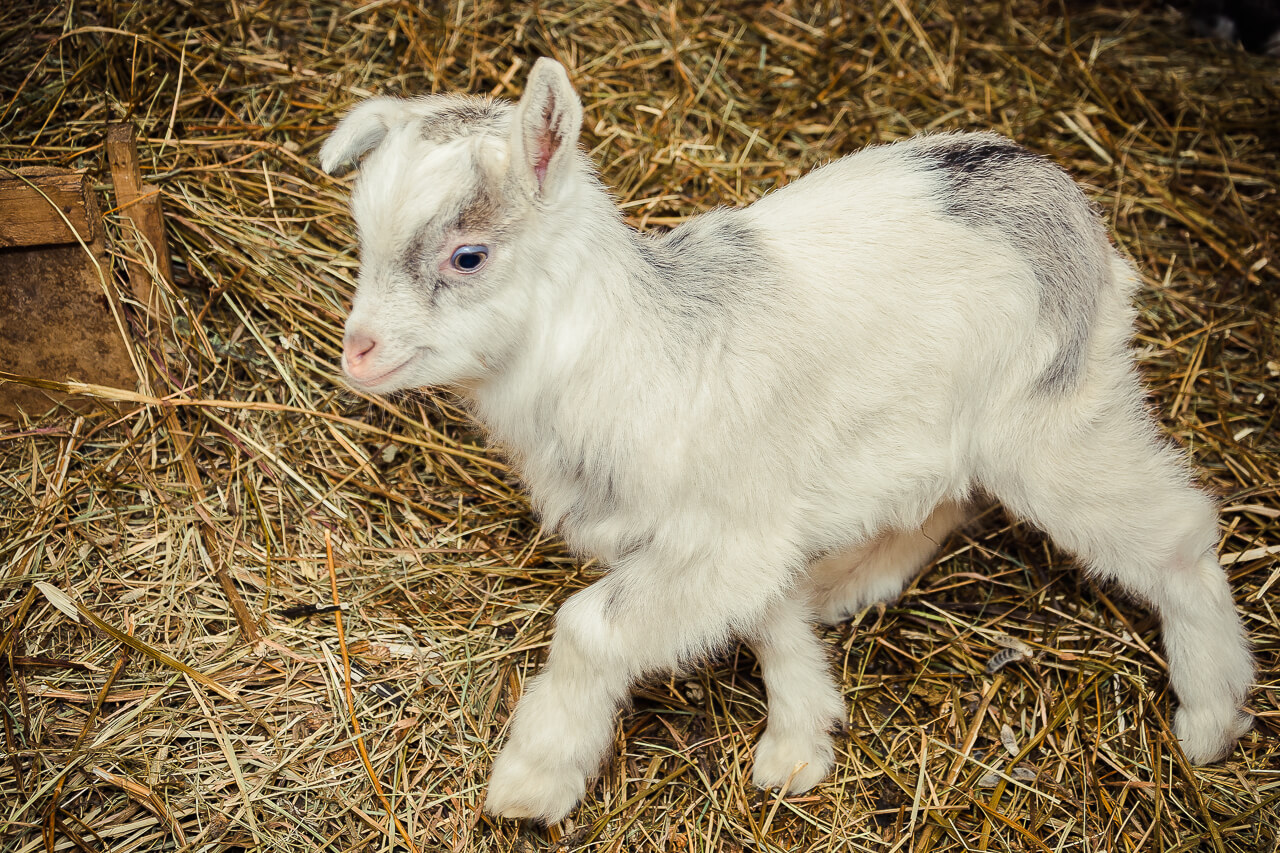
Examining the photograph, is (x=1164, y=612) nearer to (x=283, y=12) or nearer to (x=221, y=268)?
(x=221, y=268)

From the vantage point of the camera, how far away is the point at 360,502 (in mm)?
3291

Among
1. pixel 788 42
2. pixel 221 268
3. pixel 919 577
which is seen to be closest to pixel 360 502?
pixel 221 268

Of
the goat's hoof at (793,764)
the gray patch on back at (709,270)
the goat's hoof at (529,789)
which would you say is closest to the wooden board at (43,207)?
the gray patch on back at (709,270)

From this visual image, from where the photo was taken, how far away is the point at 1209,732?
284 cm

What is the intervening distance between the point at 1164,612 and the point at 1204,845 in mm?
618

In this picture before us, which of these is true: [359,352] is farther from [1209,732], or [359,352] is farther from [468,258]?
[1209,732]

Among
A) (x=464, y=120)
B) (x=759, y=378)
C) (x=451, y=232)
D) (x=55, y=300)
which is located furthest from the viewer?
(x=55, y=300)

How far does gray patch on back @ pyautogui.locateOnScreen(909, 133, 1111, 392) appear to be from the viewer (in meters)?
2.54

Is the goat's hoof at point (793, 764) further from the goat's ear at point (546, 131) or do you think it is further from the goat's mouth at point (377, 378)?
the goat's ear at point (546, 131)

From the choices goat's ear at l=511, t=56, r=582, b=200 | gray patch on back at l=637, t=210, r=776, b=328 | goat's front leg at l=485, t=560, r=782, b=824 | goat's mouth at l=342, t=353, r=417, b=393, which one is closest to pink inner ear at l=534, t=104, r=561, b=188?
Result: goat's ear at l=511, t=56, r=582, b=200

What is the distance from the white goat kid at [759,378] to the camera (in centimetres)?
216

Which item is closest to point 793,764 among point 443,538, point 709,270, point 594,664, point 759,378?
point 594,664

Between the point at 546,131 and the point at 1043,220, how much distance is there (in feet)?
4.27

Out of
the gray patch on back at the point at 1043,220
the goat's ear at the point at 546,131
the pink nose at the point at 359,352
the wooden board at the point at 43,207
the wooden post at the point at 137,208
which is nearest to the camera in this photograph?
the goat's ear at the point at 546,131
